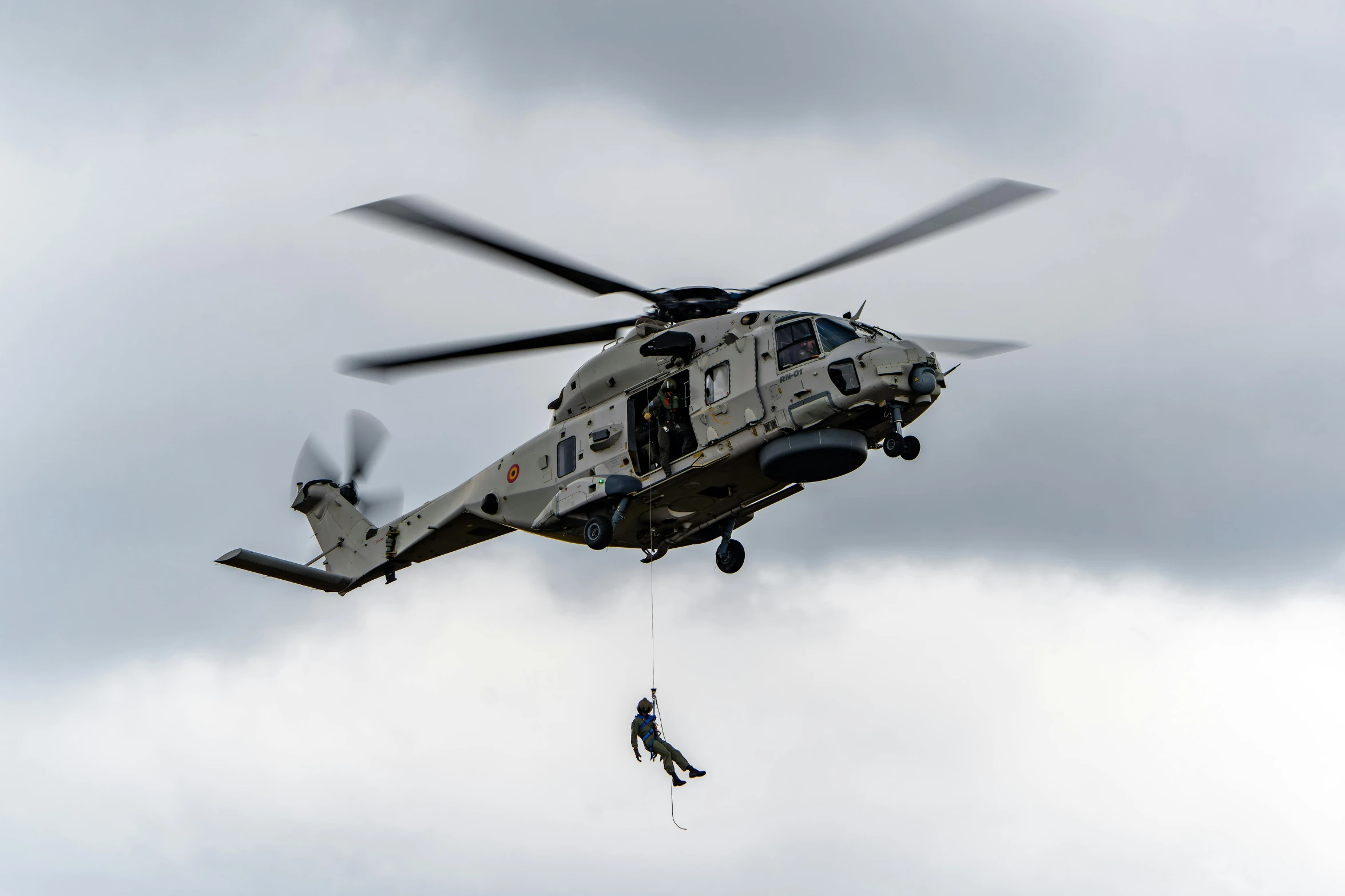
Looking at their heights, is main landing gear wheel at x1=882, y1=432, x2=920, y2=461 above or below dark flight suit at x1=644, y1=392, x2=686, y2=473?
below

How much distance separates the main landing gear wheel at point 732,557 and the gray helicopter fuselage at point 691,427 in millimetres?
512

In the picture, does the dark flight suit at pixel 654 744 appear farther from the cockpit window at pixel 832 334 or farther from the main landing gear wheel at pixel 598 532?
the cockpit window at pixel 832 334

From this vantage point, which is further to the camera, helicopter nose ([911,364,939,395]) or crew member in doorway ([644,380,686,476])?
crew member in doorway ([644,380,686,476])

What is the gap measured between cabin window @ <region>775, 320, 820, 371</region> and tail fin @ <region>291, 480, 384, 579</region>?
1264 cm

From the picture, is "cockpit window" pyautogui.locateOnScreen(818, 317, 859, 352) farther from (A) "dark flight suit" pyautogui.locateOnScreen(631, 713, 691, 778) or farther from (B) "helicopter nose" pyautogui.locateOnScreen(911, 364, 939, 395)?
(A) "dark flight suit" pyautogui.locateOnScreen(631, 713, 691, 778)

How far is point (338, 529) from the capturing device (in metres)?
38.5

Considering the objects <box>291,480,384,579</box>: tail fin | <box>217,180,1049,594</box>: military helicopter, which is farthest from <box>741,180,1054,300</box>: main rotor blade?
<box>291,480,384,579</box>: tail fin

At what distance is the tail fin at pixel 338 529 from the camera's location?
37406 mm

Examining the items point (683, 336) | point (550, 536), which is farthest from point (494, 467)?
point (683, 336)

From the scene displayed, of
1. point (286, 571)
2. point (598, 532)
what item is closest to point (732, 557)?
point (598, 532)

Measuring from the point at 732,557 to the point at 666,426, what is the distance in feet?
10.7

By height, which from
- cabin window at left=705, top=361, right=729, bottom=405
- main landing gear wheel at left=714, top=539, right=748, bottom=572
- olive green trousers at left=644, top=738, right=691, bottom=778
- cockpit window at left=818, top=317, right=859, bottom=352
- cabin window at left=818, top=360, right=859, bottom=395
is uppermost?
cockpit window at left=818, top=317, right=859, bottom=352

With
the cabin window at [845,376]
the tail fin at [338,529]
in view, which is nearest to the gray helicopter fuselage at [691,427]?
the cabin window at [845,376]

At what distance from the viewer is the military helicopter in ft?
92.2
